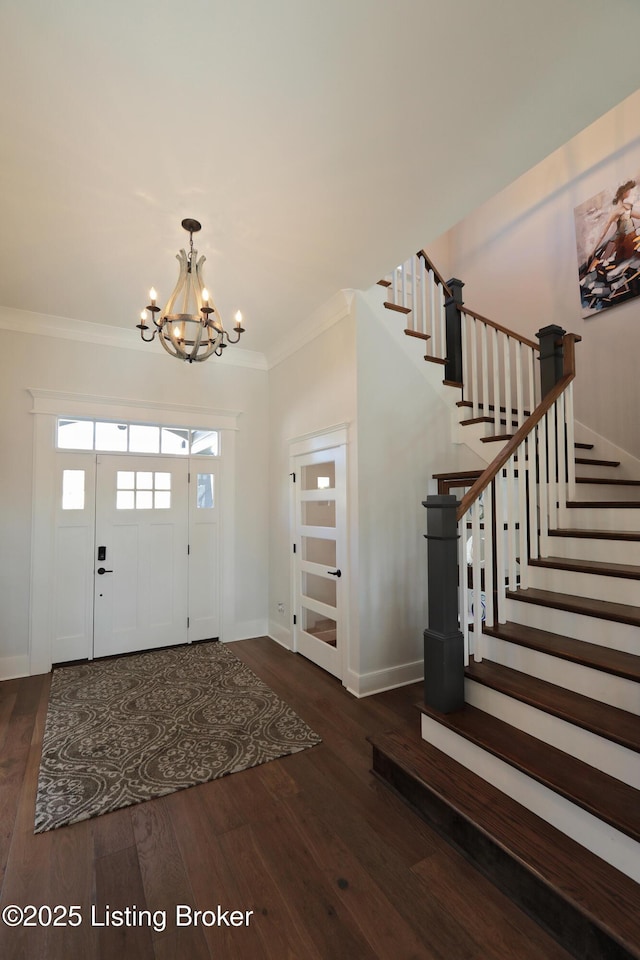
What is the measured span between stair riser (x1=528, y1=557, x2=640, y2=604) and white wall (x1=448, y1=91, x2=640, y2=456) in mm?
2083

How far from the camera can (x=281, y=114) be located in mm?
1984

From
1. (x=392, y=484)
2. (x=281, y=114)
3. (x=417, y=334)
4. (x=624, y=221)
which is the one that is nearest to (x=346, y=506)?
(x=392, y=484)

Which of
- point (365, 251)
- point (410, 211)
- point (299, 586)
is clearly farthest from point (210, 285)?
point (299, 586)

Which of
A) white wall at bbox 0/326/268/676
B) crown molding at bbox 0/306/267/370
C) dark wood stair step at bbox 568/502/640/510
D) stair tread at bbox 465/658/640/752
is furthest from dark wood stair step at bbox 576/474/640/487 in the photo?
crown molding at bbox 0/306/267/370

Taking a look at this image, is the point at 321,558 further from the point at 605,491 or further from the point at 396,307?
the point at 605,491

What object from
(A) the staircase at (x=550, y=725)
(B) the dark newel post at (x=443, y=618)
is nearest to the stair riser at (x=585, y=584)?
(A) the staircase at (x=550, y=725)

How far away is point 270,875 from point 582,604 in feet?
6.50

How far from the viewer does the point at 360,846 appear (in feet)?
6.15

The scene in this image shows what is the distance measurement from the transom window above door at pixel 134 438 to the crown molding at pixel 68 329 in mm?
788

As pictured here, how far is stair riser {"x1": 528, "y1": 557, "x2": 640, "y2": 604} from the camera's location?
2.31 meters

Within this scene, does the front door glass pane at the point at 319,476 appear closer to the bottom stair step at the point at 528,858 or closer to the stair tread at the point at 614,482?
the stair tread at the point at 614,482

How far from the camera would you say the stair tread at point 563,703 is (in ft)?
5.73

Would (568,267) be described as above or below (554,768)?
above

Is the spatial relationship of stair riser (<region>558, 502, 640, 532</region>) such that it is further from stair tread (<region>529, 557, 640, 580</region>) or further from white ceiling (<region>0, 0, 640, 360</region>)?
white ceiling (<region>0, 0, 640, 360</region>)
